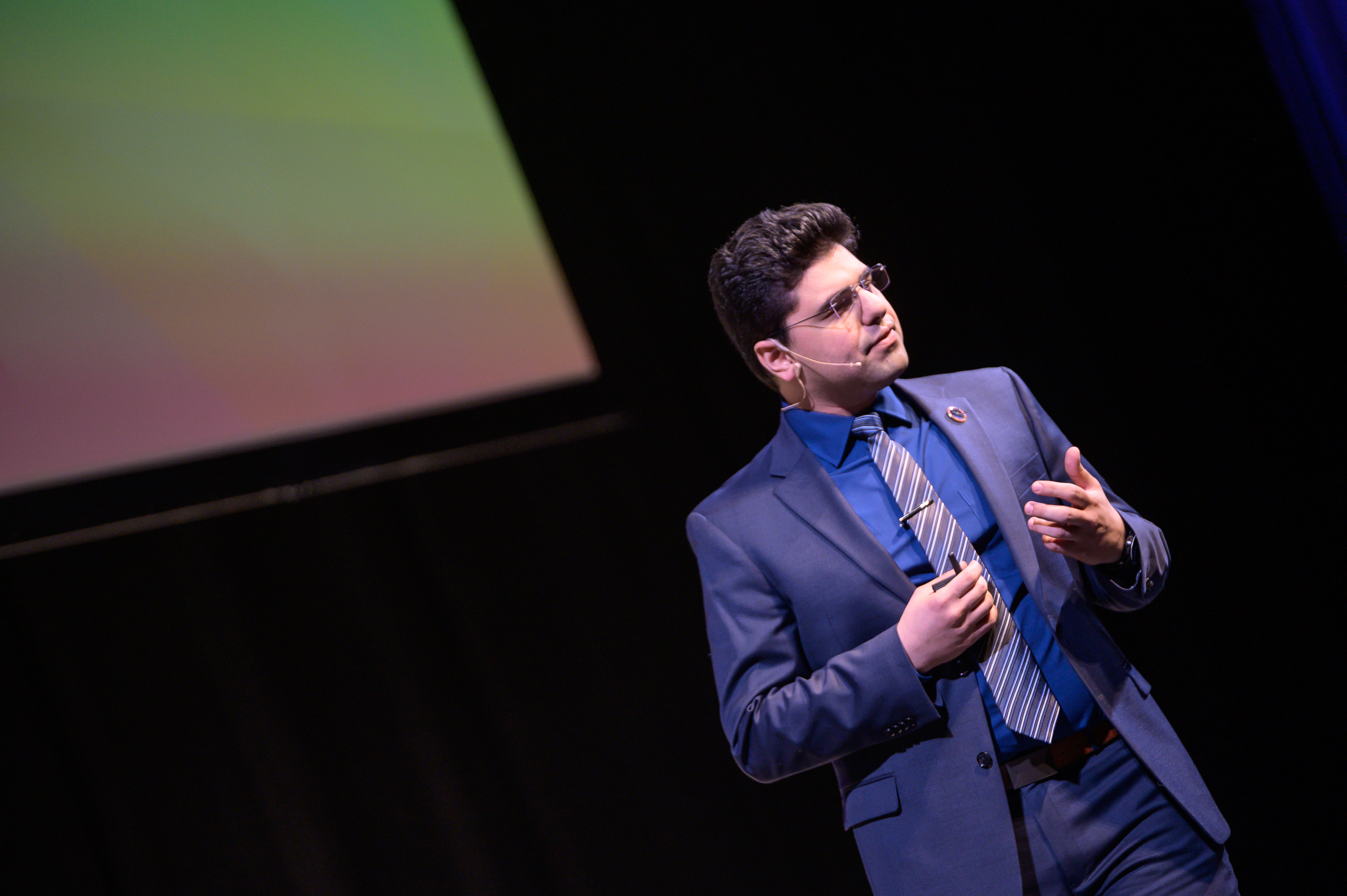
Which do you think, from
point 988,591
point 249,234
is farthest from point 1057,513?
point 249,234

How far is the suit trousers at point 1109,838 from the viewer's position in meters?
1.35

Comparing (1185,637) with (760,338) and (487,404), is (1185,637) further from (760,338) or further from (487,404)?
(487,404)

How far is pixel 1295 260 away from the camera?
2.32 meters

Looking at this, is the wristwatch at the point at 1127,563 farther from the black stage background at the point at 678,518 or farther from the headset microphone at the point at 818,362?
the black stage background at the point at 678,518

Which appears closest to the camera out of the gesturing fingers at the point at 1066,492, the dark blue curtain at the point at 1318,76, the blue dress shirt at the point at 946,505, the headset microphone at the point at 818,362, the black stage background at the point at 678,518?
the gesturing fingers at the point at 1066,492

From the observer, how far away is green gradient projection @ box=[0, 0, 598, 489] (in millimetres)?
2199

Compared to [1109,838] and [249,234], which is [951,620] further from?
[249,234]

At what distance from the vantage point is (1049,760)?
1.38 meters

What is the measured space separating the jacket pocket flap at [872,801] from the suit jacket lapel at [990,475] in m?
0.36

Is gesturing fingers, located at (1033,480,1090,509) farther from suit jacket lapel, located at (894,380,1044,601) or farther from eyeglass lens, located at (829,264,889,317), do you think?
eyeglass lens, located at (829,264,889,317)

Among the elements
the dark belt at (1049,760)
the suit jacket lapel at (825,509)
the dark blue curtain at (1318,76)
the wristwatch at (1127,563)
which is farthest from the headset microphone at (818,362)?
the dark blue curtain at (1318,76)

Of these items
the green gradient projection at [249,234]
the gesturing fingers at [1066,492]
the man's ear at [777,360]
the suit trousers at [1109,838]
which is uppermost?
the green gradient projection at [249,234]

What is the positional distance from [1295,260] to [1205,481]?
0.58 metres

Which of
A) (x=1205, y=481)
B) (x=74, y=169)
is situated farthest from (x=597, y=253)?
(x=1205, y=481)
